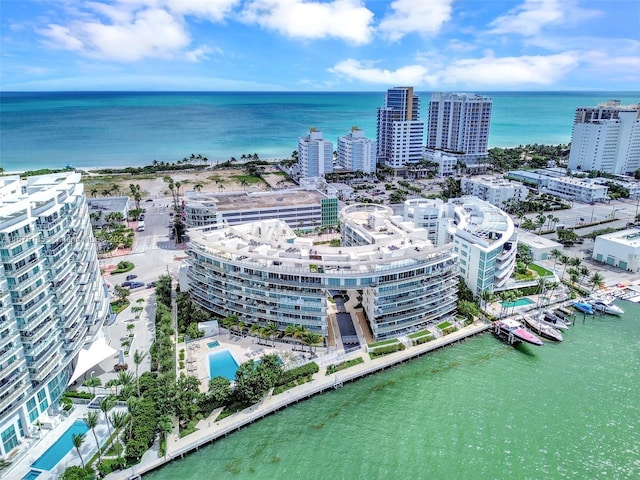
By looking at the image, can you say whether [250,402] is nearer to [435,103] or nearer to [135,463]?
A: [135,463]

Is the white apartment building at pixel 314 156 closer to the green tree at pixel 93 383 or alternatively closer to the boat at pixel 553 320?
the boat at pixel 553 320

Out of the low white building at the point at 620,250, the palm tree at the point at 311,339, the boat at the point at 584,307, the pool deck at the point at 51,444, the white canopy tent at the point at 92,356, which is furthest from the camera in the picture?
the low white building at the point at 620,250

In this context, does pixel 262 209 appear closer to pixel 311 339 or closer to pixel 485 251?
pixel 311 339

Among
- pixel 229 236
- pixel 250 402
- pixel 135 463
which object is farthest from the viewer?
pixel 229 236

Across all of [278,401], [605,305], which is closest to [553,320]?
[605,305]

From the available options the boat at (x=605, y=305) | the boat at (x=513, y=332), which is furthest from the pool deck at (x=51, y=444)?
the boat at (x=605, y=305)

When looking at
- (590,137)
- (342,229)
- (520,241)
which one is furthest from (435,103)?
(342,229)

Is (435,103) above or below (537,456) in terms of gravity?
above
